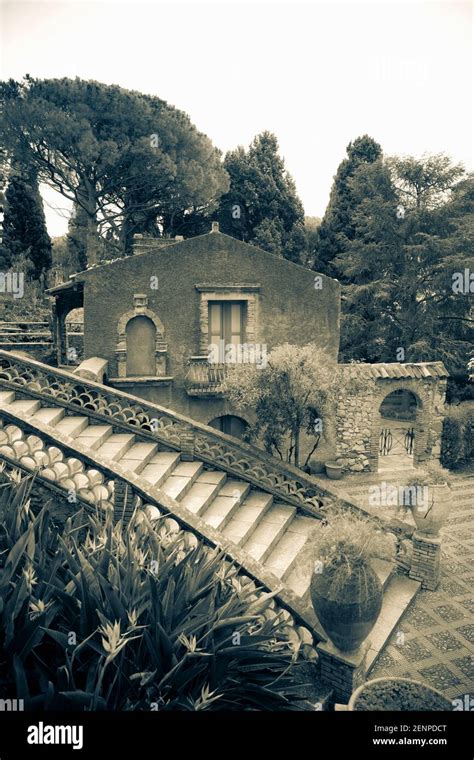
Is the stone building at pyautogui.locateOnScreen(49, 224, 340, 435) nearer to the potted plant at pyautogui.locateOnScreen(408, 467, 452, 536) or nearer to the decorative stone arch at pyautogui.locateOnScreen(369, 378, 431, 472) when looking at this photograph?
the decorative stone arch at pyautogui.locateOnScreen(369, 378, 431, 472)

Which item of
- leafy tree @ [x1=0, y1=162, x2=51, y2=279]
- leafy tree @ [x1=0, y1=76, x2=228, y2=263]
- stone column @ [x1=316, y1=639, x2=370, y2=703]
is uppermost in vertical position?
leafy tree @ [x1=0, y1=76, x2=228, y2=263]

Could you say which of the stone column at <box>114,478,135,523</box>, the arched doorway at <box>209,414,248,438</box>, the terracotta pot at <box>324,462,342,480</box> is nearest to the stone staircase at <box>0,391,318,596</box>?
the stone column at <box>114,478,135,523</box>

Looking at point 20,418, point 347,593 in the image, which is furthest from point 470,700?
point 20,418

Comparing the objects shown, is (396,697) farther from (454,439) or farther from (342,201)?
(342,201)

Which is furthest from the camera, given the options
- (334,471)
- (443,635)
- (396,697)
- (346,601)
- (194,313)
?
(334,471)

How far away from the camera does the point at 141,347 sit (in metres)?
14.5

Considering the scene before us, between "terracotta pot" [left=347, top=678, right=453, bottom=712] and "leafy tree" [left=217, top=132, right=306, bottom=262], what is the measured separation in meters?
28.5

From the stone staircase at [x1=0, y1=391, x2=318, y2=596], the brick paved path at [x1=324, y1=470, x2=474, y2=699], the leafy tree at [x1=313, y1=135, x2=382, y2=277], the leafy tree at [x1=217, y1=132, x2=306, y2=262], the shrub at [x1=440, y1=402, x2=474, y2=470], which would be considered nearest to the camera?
the brick paved path at [x1=324, y1=470, x2=474, y2=699]

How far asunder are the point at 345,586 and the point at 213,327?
34.2ft

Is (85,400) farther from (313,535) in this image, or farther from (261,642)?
(261,642)

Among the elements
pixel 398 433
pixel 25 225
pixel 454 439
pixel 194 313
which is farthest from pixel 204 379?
pixel 25 225

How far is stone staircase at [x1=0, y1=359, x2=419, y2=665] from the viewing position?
675cm

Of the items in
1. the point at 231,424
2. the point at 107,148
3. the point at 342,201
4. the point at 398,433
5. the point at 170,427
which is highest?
the point at 107,148

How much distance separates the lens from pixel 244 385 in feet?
36.1
